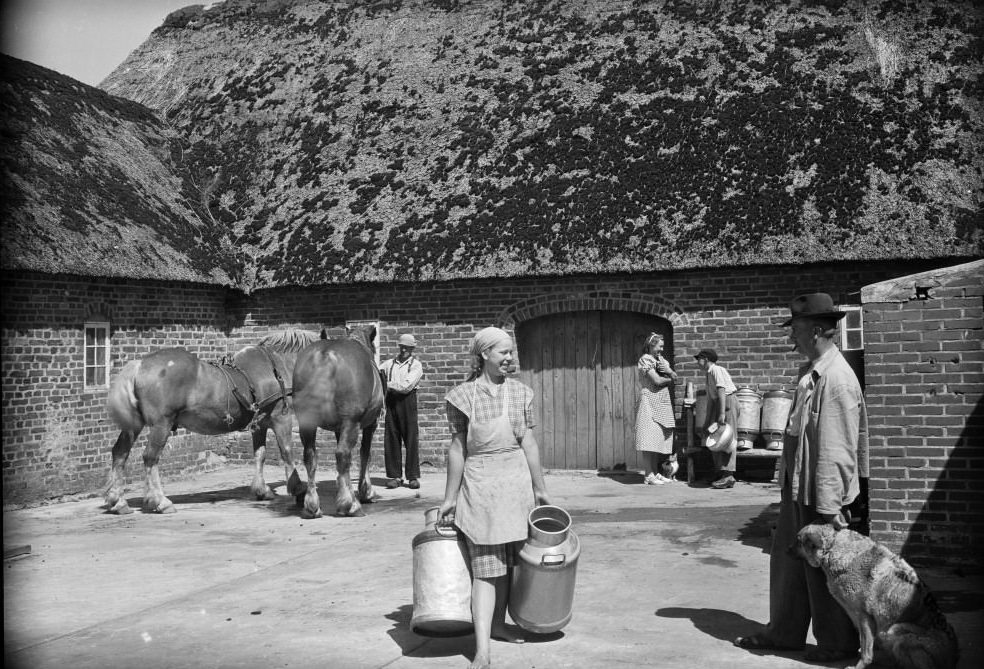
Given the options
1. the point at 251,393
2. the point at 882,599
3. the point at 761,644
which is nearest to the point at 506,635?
the point at 761,644

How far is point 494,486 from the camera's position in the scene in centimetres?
556

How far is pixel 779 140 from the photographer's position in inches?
545

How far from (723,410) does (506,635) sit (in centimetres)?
700

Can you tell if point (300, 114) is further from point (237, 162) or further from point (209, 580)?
point (209, 580)

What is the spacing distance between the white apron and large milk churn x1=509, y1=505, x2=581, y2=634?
0.12 metres

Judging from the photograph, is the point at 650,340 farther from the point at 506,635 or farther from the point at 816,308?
the point at 506,635

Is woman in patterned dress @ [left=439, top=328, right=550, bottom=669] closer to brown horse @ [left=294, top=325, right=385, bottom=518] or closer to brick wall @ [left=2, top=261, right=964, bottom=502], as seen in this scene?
brown horse @ [left=294, top=325, right=385, bottom=518]

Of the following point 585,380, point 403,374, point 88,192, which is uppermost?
point 88,192

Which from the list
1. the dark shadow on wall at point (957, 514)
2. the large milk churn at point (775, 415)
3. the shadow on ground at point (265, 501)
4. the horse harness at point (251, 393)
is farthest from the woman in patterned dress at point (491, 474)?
the large milk churn at point (775, 415)

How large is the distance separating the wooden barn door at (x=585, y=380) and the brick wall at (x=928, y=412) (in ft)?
20.3

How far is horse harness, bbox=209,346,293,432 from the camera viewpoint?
1160 cm

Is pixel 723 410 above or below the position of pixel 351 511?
above

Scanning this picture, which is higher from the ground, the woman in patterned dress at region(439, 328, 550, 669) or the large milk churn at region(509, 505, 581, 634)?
the woman in patterned dress at region(439, 328, 550, 669)

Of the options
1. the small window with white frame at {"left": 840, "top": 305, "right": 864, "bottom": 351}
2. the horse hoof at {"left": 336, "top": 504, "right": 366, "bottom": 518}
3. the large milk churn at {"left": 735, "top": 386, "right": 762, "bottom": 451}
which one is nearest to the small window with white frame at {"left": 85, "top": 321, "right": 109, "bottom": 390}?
Answer: the horse hoof at {"left": 336, "top": 504, "right": 366, "bottom": 518}
